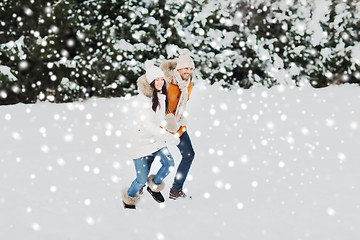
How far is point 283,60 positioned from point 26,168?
7.44 m

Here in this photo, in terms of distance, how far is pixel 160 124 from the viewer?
4.18 metres

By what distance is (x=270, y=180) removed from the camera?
17.2 ft

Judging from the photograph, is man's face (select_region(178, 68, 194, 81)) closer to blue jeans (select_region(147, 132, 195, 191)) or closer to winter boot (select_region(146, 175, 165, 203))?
blue jeans (select_region(147, 132, 195, 191))

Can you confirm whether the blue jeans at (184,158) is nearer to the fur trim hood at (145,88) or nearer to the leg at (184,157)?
the leg at (184,157)

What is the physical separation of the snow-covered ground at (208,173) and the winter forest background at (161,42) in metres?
0.85

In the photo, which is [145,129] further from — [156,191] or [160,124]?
[156,191]

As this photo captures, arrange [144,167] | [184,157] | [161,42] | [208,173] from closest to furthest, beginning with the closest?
1. [144,167]
2. [184,157]
3. [208,173]
4. [161,42]

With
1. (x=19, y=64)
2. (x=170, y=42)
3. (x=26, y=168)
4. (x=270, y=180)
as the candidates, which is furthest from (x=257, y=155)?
(x=19, y=64)

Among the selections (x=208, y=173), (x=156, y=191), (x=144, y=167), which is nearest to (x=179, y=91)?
(x=144, y=167)

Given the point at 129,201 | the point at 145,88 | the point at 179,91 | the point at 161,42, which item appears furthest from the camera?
the point at 161,42

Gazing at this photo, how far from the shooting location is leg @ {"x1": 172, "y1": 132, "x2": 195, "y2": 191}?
450cm

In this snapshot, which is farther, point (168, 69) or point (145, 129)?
point (168, 69)

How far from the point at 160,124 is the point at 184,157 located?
56 cm

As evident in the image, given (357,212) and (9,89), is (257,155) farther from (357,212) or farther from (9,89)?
(9,89)
